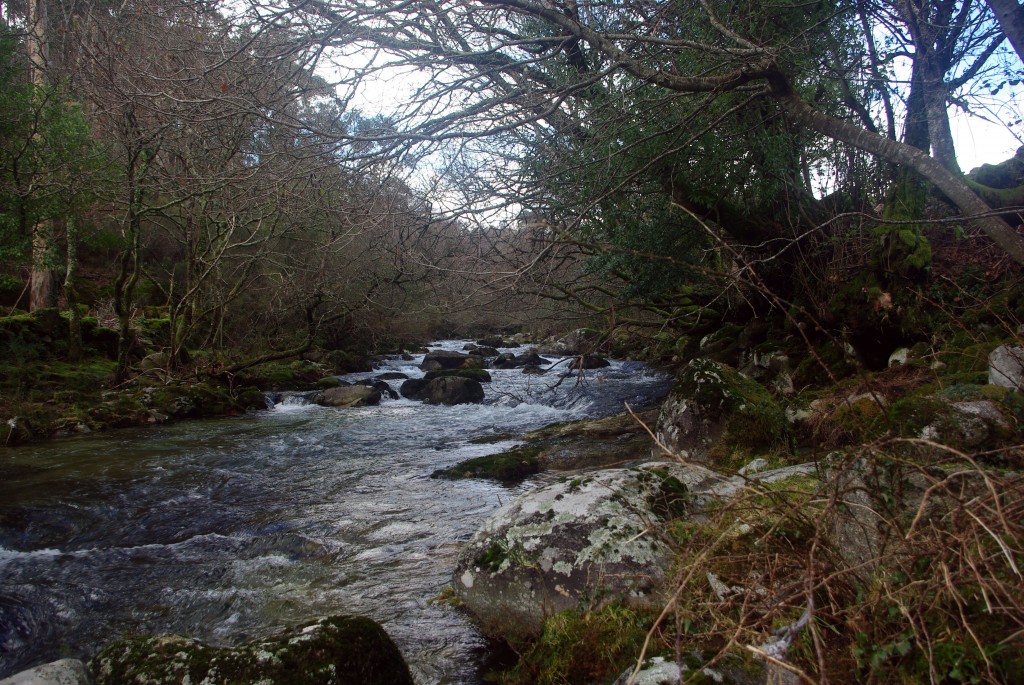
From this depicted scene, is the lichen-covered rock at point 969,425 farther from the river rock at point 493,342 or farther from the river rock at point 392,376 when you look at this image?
the river rock at point 493,342

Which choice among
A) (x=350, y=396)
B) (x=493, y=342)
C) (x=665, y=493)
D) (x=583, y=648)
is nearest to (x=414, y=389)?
(x=350, y=396)

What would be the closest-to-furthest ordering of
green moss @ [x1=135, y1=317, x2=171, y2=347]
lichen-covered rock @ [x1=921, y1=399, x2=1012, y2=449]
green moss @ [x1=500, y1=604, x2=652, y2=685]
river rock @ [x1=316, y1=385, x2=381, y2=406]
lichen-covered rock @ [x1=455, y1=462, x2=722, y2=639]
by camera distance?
green moss @ [x1=500, y1=604, x2=652, y2=685]
lichen-covered rock @ [x1=455, y1=462, x2=722, y2=639]
lichen-covered rock @ [x1=921, y1=399, x2=1012, y2=449]
river rock @ [x1=316, y1=385, x2=381, y2=406]
green moss @ [x1=135, y1=317, x2=171, y2=347]

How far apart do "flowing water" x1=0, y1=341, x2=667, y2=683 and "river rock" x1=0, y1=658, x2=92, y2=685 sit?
140cm

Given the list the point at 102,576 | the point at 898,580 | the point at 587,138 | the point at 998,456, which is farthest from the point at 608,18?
the point at 102,576

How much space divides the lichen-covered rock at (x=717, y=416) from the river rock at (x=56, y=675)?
5015 mm

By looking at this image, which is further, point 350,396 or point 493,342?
point 493,342

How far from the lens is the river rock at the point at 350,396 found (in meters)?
15.2

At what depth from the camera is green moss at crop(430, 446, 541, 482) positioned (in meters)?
7.71

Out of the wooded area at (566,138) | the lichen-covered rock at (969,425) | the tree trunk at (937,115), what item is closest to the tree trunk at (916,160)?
the wooded area at (566,138)

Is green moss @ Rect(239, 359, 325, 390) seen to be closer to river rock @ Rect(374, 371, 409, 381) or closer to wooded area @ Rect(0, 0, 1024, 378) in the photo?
river rock @ Rect(374, 371, 409, 381)

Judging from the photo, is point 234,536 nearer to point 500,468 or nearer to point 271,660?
point 500,468

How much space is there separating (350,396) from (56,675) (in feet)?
41.8

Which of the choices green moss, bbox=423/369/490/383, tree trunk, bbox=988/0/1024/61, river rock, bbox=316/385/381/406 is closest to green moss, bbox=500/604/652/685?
tree trunk, bbox=988/0/1024/61

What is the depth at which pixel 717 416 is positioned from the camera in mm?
6906
